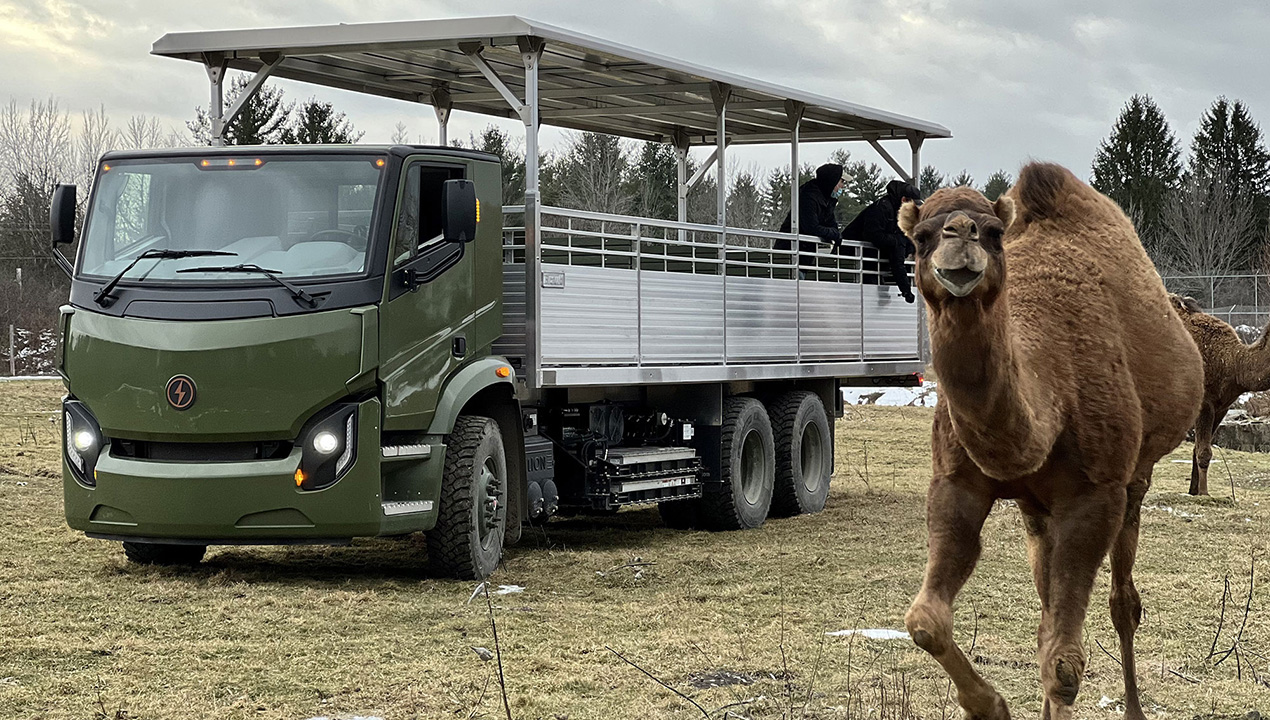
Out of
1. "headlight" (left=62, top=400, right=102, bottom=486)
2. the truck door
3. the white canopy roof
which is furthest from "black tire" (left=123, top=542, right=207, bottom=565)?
the white canopy roof

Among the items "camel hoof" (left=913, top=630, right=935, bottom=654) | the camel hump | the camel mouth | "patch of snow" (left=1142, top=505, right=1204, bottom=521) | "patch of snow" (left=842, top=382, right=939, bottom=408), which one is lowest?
"patch of snow" (left=842, top=382, right=939, bottom=408)

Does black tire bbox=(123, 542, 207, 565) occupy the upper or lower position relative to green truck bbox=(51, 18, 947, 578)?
lower

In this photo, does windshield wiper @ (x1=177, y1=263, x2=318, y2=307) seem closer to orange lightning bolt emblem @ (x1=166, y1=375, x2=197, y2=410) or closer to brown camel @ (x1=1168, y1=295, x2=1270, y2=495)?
orange lightning bolt emblem @ (x1=166, y1=375, x2=197, y2=410)

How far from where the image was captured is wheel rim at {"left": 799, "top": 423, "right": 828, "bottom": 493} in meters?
14.5

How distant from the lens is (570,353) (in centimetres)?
1054

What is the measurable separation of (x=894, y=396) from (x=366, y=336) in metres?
23.2

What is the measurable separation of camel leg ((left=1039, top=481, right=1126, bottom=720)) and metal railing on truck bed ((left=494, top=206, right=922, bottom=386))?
5.44m

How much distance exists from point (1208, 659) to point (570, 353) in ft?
16.0

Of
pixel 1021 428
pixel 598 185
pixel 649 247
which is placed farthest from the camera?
pixel 598 185

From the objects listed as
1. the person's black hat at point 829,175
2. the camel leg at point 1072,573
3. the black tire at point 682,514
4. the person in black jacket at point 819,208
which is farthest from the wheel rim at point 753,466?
the camel leg at point 1072,573

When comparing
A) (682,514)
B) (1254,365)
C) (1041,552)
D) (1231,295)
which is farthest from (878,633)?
(1231,295)

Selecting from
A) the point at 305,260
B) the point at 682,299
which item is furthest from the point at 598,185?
the point at 305,260

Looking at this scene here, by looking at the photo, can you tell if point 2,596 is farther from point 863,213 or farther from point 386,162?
point 863,213

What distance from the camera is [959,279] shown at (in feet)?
14.0
